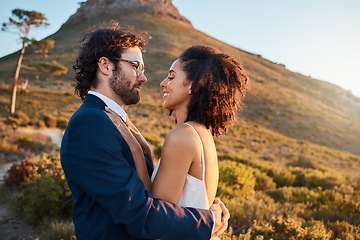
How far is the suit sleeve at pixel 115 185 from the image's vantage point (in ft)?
4.82

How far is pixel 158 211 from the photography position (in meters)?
1.53

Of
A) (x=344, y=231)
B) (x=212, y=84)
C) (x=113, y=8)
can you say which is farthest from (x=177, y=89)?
(x=113, y=8)

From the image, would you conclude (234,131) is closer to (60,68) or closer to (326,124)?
(60,68)

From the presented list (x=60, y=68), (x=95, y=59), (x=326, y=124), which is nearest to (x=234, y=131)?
(x=60, y=68)

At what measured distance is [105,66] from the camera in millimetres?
2162

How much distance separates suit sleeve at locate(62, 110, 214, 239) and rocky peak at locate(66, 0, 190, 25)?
100 m

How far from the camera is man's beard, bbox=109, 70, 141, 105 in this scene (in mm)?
2140

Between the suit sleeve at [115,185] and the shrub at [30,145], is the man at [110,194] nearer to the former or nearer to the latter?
the suit sleeve at [115,185]

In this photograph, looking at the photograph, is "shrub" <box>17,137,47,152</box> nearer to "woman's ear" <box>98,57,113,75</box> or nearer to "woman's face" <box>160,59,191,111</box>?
"woman's ear" <box>98,57,113,75</box>

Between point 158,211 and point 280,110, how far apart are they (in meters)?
44.0

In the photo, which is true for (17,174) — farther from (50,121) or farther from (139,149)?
(50,121)

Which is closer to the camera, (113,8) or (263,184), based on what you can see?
(263,184)

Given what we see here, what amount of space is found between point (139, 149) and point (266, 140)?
25348 mm

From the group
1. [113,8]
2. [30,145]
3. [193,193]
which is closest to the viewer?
[193,193]
